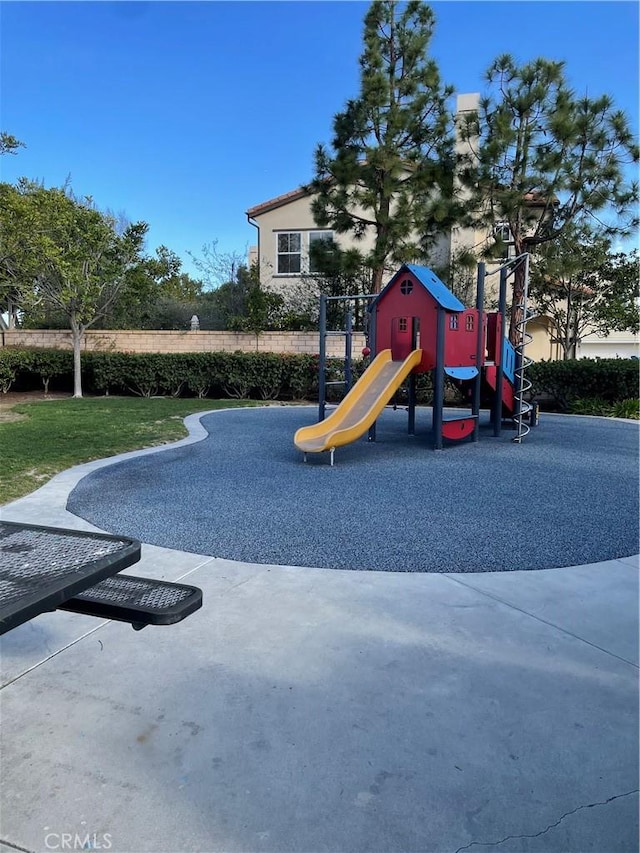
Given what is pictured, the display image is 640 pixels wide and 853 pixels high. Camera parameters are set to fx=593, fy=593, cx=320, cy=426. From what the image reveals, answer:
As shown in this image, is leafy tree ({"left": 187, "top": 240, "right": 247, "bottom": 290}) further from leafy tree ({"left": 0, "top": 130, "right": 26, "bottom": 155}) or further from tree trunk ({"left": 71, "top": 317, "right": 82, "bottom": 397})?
leafy tree ({"left": 0, "top": 130, "right": 26, "bottom": 155})

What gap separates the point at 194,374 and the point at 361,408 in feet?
30.3

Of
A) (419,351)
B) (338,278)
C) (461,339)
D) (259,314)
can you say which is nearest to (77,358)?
(259,314)

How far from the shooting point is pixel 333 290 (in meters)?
18.0

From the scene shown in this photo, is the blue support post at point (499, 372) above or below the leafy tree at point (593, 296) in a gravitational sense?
below

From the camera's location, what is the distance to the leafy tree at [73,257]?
505 inches

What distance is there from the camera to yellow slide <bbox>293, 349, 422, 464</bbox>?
7.17 m

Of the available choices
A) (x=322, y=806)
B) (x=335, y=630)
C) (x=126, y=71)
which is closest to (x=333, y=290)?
(x=126, y=71)

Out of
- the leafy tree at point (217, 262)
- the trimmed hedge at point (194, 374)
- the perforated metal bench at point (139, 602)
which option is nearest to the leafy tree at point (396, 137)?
the trimmed hedge at point (194, 374)

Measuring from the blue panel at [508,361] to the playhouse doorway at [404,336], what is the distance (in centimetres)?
194

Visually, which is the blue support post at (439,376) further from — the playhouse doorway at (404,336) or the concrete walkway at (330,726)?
the concrete walkway at (330,726)

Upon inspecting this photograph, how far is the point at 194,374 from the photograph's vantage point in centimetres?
1612

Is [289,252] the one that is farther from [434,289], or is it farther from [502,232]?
[434,289]

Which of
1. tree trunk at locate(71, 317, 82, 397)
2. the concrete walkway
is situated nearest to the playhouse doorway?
the concrete walkway

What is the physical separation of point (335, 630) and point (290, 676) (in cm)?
47
